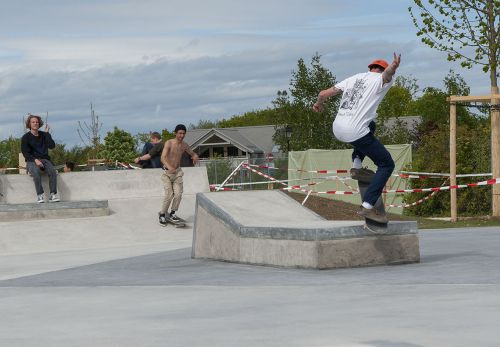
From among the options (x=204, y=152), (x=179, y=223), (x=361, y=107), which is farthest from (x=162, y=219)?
(x=204, y=152)

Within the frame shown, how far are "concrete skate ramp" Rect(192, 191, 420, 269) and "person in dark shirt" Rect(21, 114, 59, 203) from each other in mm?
7771

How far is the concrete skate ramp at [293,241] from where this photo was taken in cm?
931

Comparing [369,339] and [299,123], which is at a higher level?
[299,123]

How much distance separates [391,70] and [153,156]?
13413 mm

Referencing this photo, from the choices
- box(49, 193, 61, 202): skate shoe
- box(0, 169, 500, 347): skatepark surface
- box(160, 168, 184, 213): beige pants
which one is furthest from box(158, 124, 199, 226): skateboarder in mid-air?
box(0, 169, 500, 347): skatepark surface

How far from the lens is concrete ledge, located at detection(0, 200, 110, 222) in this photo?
18.3 m

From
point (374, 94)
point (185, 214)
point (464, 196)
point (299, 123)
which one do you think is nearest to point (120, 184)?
point (185, 214)

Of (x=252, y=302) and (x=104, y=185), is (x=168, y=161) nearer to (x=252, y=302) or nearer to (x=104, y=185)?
(x=104, y=185)

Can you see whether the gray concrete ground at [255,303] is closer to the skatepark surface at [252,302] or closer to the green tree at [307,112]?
the skatepark surface at [252,302]

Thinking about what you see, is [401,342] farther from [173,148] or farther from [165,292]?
[173,148]

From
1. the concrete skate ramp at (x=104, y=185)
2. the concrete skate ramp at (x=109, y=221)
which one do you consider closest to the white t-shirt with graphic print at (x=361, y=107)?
the concrete skate ramp at (x=109, y=221)

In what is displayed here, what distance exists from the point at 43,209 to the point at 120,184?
2.81 meters

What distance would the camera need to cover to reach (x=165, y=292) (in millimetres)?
8141

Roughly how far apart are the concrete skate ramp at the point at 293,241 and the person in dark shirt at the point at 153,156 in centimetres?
993
